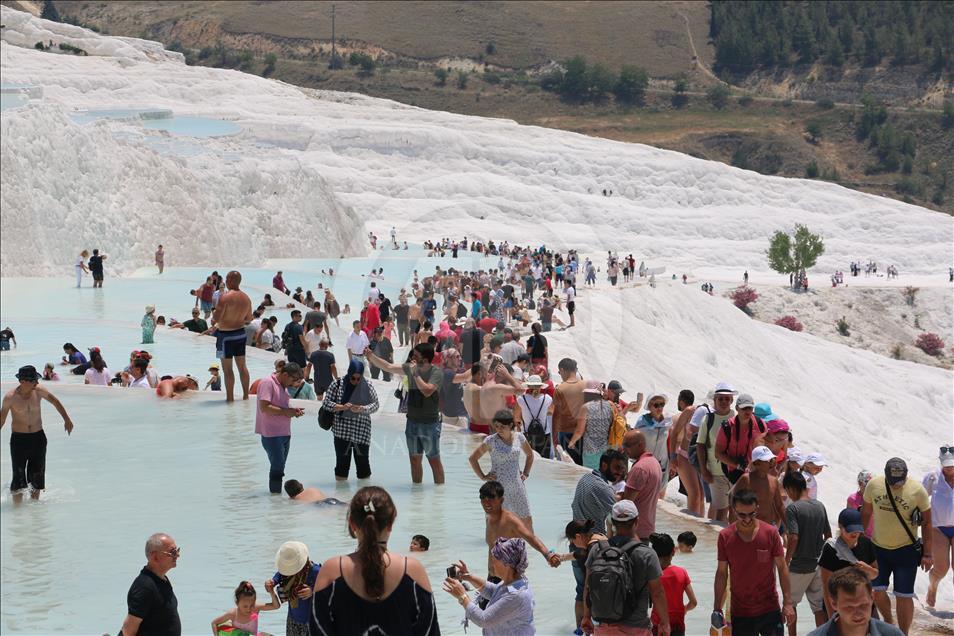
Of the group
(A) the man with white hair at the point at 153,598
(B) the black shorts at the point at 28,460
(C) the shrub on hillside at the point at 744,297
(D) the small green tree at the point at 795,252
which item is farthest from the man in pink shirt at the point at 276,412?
(D) the small green tree at the point at 795,252

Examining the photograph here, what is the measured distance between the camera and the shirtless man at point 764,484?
669 cm

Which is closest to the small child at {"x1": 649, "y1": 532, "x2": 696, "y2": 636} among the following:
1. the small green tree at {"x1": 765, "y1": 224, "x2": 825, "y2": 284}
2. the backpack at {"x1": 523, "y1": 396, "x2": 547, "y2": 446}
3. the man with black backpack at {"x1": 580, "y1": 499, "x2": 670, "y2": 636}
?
the man with black backpack at {"x1": 580, "y1": 499, "x2": 670, "y2": 636}

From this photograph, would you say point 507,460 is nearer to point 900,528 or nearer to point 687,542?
point 687,542

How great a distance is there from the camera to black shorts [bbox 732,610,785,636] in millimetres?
5746

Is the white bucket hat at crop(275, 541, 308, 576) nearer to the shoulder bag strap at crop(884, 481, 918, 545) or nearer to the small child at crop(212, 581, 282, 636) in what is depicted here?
the small child at crop(212, 581, 282, 636)

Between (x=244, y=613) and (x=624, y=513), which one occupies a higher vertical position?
(x=624, y=513)

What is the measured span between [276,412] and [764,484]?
332 cm

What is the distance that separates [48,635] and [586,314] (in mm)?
23915

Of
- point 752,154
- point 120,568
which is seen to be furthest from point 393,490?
point 752,154

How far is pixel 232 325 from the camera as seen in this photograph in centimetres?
1111

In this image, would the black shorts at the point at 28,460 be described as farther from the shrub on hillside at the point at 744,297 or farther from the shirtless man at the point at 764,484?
the shrub on hillside at the point at 744,297

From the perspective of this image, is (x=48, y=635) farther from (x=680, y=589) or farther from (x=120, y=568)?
(x=680, y=589)

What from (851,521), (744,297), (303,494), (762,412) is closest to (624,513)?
(851,521)

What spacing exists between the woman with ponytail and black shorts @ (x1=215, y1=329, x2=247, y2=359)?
7.47 m
